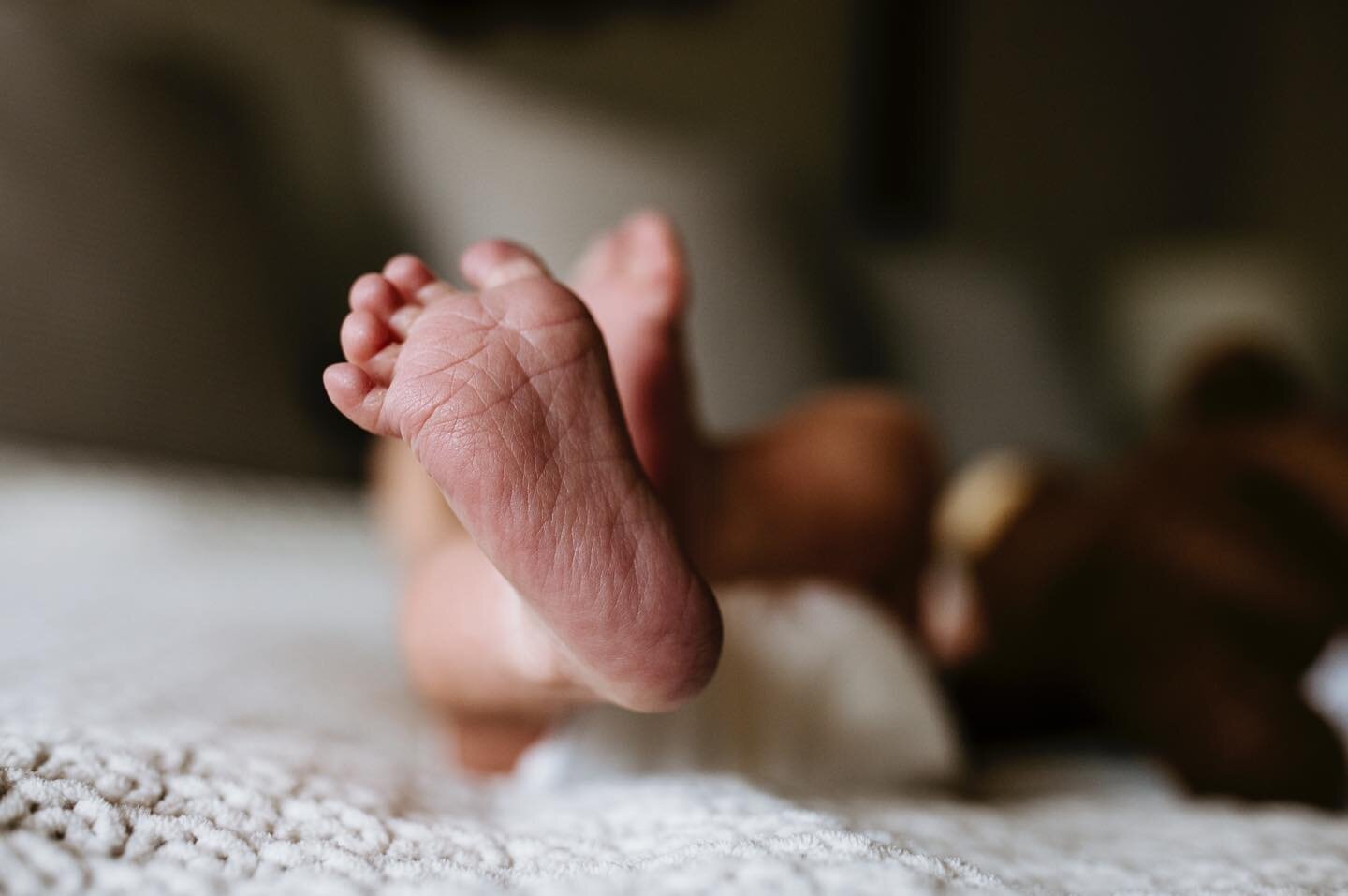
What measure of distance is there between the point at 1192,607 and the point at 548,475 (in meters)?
0.44

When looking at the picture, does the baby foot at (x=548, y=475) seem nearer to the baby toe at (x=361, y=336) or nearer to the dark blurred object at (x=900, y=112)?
the baby toe at (x=361, y=336)

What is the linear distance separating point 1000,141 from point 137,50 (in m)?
1.89

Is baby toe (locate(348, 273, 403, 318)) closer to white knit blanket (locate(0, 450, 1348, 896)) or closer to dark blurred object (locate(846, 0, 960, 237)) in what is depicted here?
white knit blanket (locate(0, 450, 1348, 896))

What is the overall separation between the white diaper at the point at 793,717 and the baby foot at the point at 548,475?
0.12 meters

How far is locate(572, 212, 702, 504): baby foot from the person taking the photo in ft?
1.48

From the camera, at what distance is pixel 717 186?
125 cm

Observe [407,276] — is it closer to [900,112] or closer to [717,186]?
[717,186]

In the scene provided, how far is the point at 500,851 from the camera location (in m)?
0.32

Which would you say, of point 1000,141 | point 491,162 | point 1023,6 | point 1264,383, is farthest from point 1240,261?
point 491,162

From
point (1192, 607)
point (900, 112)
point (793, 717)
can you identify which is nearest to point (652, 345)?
point (793, 717)

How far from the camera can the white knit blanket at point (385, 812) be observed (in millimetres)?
276

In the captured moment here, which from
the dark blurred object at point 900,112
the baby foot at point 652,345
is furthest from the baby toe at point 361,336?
the dark blurred object at point 900,112

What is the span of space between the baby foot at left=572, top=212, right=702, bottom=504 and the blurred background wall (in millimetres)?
127

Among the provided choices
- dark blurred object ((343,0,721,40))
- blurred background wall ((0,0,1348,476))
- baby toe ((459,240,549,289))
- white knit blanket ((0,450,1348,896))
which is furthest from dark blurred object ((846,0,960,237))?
baby toe ((459,240,549,289))
